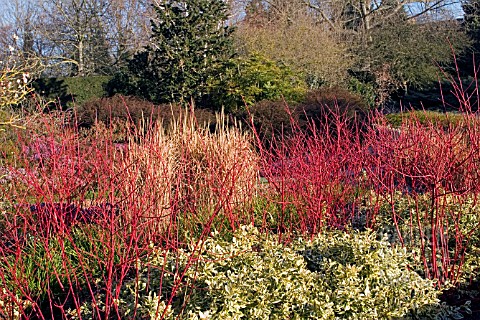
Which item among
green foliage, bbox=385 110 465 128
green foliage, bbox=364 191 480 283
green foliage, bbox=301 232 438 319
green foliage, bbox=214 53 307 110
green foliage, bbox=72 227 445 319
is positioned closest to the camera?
green foliage, bbox=72 227 445 319

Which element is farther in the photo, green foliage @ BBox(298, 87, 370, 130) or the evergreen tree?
the evergreen tree

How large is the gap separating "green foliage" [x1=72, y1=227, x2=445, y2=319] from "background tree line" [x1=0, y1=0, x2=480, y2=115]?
10.4 m

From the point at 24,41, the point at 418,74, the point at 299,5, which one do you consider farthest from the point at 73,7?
the point at 418,74

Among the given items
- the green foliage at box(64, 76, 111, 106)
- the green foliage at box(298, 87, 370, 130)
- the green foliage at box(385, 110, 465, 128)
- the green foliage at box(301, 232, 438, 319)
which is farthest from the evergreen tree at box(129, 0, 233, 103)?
the green foliage at box(301, 232, 438, 319)

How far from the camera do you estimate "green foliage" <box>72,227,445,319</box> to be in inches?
105

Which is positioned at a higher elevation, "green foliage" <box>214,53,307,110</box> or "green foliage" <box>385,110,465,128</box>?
"green foliage" <box>214,53,307,110</box>

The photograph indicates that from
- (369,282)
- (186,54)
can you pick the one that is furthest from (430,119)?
(369,282)

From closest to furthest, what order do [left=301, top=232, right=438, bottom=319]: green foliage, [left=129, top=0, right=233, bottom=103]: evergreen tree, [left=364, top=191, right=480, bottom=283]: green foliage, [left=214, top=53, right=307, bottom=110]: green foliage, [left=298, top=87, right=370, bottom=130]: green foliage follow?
[left=301, top=232, right=438, bottom=319]: green foliage < [left=364, top=191, right=480, bottom=283]: green foliage < [left=298, top=87, right=370, bottom=130]: green foliage < [left=214, top=53, right=307, bottom=110]: green foliage < [left=129, top=0, right=233, bottom=103]: evergreen tree

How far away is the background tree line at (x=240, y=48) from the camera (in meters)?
15.6

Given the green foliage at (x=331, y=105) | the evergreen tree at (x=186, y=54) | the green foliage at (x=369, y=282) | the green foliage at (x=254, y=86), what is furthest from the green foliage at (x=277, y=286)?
the evergreen tree at (x=186, y=54)

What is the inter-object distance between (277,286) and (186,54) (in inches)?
535

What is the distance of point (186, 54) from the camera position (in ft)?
51.5

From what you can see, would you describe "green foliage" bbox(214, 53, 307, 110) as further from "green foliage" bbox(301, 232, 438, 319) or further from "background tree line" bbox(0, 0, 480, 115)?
"green foliage" bbox(301, 232, 438, 319)

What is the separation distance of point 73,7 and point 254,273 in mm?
24546
